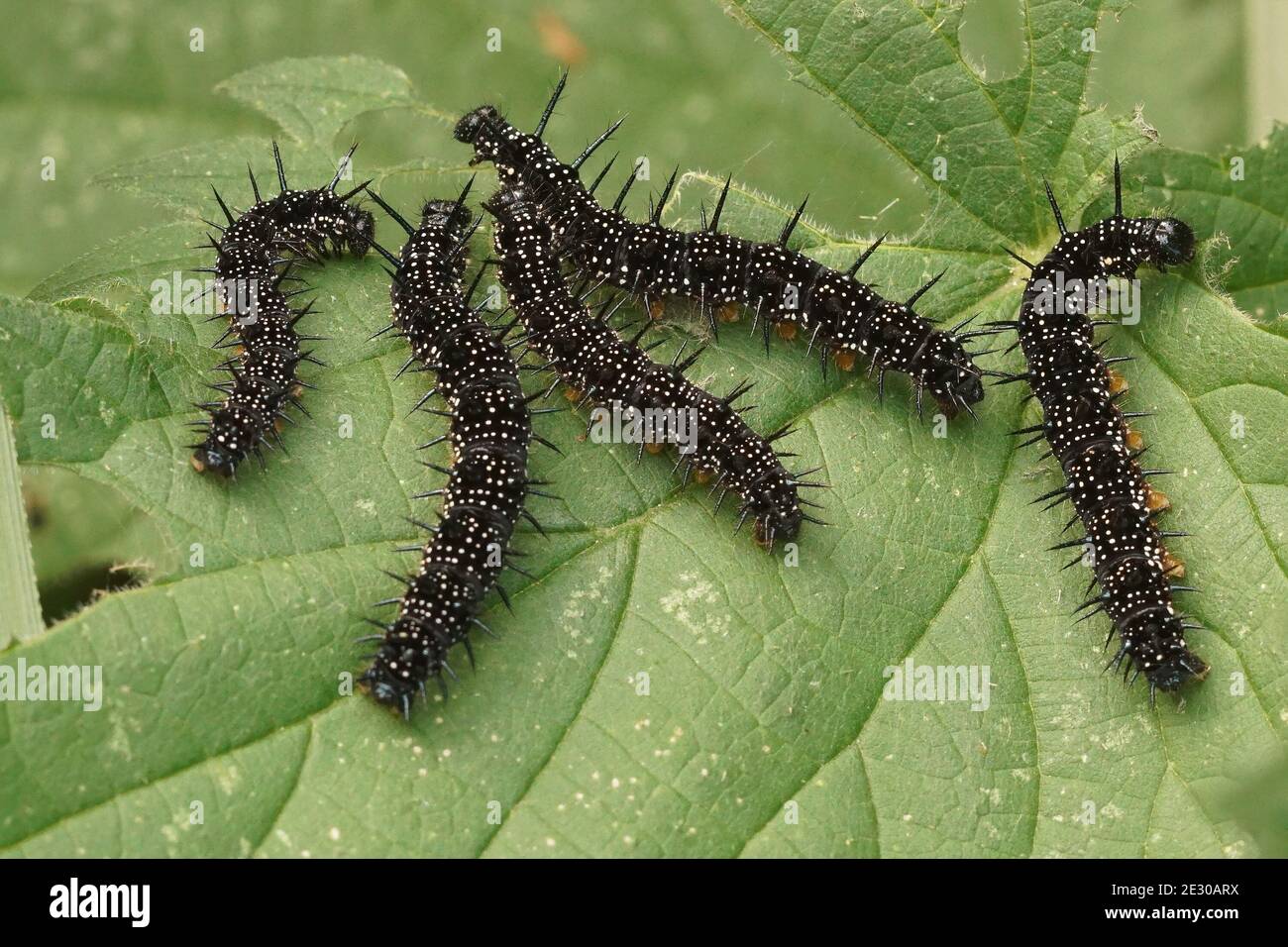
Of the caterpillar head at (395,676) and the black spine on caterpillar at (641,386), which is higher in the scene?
the black spine on caterpillar at (641,386)

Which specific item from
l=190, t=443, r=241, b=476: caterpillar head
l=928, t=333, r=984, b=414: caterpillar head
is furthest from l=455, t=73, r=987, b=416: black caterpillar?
l=190, t=443, r=241, b=476: caterpillar head

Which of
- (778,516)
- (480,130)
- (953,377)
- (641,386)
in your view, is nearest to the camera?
(778,516)

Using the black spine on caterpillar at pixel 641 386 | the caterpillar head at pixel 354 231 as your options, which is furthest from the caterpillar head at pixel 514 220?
the caterpillar head at pixel 354 231

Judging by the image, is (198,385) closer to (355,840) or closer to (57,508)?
(355,840)

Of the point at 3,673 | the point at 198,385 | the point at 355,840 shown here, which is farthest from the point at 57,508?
the point at 355,840

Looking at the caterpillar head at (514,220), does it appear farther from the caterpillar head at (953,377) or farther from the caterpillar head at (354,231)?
the caterpillar head at (953,377)

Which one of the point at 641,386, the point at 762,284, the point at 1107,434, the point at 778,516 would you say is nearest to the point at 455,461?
the point at 641,386

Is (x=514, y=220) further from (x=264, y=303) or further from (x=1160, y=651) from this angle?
(x=1160, y=651)
